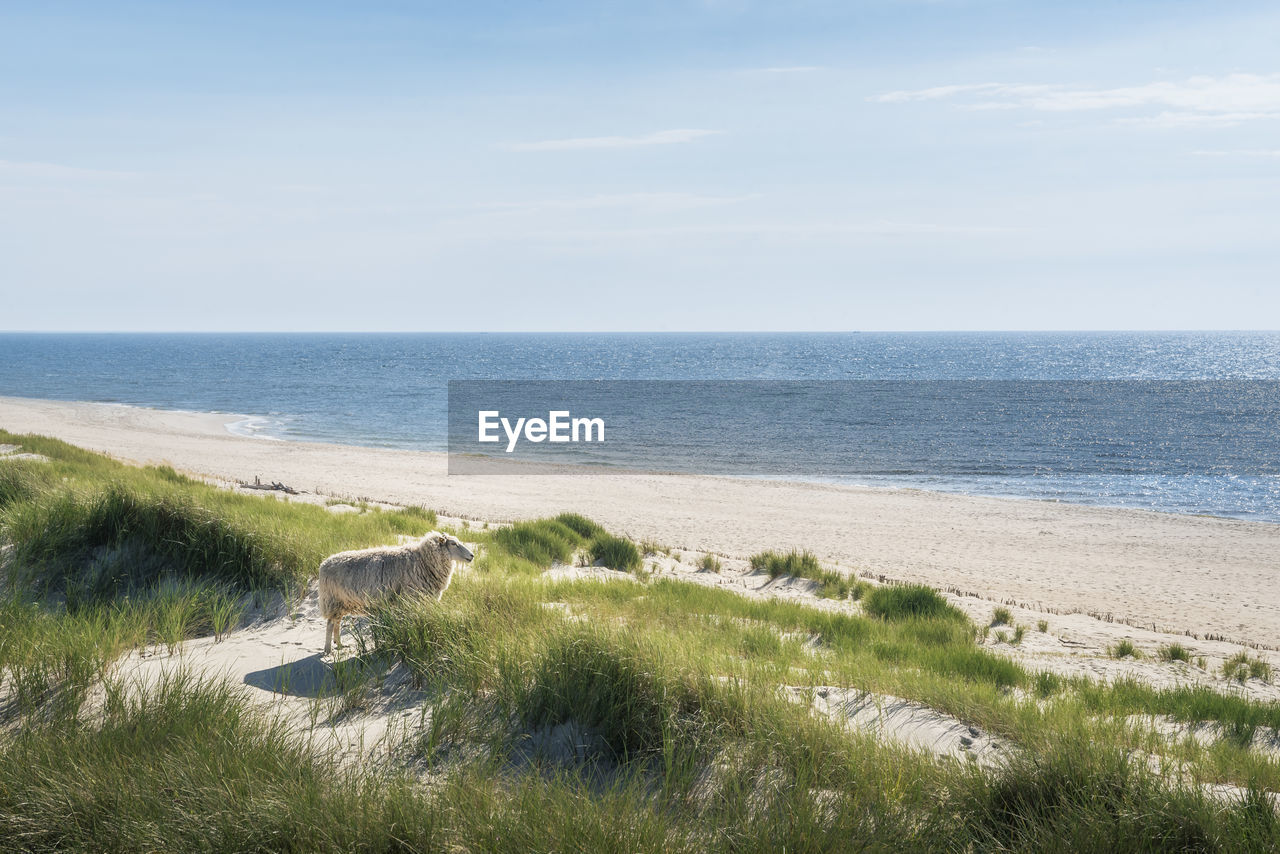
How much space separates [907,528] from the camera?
2509cm

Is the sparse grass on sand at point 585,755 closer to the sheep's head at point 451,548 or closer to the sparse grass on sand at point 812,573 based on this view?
the sheep's head at point 451,548

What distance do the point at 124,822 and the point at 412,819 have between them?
1.37 metres

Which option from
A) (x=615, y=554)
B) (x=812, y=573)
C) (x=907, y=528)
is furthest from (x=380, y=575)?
(x=907, y=528)

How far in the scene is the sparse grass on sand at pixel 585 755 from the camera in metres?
3.59

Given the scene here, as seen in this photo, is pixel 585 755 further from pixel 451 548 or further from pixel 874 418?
pixel 874 418

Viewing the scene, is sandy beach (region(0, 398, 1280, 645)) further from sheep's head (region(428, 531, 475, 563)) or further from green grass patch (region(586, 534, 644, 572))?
sheep's head (region(428, 531, 475, 563))

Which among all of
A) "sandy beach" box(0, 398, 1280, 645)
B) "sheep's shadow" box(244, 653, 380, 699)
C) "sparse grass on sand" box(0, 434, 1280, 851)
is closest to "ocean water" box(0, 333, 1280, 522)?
"sandy beach" box(0, 398, 1280, 645)

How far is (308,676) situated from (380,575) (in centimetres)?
115

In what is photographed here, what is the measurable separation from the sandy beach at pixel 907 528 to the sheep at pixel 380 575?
1188 centimetres

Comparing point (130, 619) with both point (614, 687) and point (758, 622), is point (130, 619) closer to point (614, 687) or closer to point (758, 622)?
point (614, 687)

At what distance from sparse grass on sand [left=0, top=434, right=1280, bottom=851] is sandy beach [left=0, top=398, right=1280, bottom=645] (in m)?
11.5

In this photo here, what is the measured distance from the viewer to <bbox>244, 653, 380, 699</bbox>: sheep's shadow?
570 cm

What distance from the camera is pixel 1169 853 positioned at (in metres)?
3.55

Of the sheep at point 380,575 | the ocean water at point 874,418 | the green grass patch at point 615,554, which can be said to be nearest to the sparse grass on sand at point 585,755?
the sheep at point 380,575
